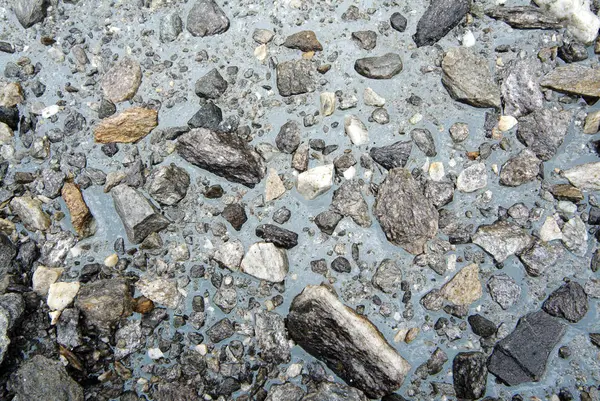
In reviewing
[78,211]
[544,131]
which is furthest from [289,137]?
[544,131]

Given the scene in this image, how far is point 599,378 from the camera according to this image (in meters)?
1.82

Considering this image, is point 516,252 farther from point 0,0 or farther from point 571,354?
point 0,0

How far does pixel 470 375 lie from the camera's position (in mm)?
1803

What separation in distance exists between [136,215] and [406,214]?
42.1 inches

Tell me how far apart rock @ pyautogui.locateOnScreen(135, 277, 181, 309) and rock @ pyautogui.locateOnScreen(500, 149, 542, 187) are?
1385 mm

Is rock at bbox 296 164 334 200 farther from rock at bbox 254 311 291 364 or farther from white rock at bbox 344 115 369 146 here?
rock at bbox 254 311 291 364

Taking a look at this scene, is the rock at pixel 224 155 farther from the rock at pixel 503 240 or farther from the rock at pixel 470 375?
the rock at pixel 470 375

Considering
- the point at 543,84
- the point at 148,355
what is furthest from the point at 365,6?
the point at 148,355

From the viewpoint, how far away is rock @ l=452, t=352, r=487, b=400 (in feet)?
5.90

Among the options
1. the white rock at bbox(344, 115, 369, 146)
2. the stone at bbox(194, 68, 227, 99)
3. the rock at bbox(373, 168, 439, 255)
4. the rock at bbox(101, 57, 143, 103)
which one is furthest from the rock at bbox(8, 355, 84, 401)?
the white rock at bbox(344, 115, 369, 146)

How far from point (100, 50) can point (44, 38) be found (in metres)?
0.27

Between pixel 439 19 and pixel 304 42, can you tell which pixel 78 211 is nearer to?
pixel 304 42

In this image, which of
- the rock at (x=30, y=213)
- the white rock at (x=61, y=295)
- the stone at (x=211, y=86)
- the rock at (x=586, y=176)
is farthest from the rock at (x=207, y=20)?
the rock at (x=586, y=176)

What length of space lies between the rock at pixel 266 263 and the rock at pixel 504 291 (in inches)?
31.8
